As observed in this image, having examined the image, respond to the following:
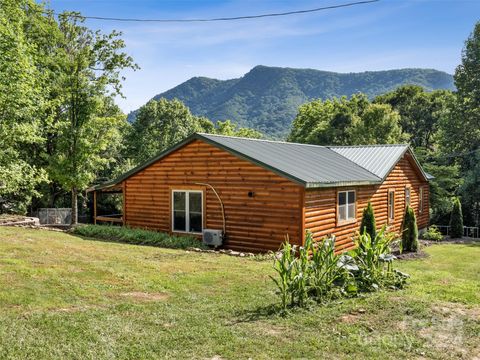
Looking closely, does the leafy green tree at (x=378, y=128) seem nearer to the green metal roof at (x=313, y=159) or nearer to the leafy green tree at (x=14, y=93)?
the green metal roof at (x=313, y=159)

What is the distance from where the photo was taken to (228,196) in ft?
50.0

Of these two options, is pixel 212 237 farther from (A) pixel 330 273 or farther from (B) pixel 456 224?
(B) pixel 456 224

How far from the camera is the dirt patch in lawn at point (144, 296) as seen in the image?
786 centimetres

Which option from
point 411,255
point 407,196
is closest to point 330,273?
point 411,255

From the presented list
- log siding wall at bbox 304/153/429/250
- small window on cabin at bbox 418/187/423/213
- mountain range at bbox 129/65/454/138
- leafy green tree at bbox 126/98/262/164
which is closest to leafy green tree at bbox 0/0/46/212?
log siding wall at bbox 304/153/429/250

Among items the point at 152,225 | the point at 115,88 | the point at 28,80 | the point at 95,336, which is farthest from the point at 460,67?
the point at 95,336

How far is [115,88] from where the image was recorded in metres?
24.6

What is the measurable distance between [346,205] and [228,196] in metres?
4.56

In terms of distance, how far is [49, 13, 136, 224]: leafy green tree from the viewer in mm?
21641

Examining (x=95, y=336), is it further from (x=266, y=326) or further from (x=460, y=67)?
(x=460, y=67)

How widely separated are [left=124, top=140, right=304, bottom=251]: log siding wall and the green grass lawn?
3.44m

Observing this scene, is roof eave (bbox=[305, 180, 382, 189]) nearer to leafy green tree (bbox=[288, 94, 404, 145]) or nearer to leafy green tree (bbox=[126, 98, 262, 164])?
leafy green tree (bbox=[288, 94, 404, 145])

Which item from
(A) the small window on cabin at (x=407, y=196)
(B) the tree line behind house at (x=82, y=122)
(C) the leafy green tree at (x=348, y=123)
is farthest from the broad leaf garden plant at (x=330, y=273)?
(C) the leafy green tree at (x=348, y=123)

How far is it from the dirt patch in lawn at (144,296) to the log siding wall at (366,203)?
6.56m
